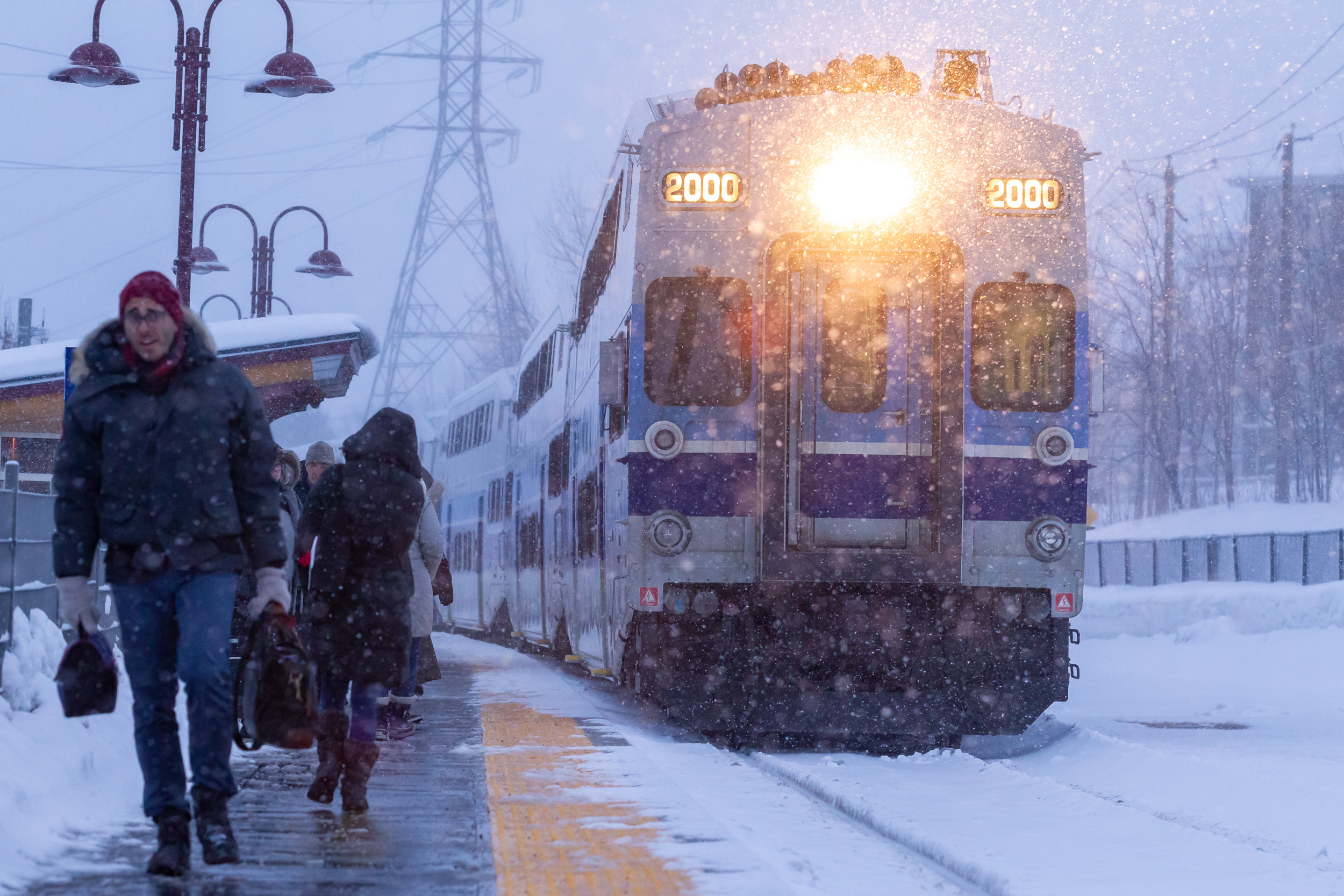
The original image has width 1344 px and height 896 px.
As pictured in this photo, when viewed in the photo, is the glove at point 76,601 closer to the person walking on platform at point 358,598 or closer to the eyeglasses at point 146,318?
the eyeglasses at point 146,318

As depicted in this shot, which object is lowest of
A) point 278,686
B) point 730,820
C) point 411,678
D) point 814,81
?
point 730,820

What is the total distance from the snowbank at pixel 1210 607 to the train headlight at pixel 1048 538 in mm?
13123

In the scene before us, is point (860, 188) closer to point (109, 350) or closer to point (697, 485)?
point (697, 485)

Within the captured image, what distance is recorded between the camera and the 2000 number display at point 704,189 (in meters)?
10.6

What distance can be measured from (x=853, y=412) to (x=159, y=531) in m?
5.69

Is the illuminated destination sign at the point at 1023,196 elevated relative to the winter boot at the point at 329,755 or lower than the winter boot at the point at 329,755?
elevated

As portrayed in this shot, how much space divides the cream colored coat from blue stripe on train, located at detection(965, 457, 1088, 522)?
326 cm

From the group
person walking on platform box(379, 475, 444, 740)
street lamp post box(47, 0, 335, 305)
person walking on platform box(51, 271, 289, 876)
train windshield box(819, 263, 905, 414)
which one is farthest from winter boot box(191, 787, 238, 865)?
street lamp post box(47, 0, 335, 305)

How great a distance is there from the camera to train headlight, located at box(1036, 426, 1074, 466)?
10477 millimetres

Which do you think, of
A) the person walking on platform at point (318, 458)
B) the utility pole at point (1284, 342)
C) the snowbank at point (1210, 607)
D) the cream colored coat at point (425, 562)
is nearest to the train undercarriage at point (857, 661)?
the cream colored coat at point (425, 562)

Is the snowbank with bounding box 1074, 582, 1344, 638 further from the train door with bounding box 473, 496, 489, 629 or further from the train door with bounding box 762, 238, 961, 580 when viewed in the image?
the train door with bounding box 762, 238, 961, 580

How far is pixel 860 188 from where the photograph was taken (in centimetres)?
1059

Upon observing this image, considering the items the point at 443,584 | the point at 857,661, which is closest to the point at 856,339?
the point at 857,661

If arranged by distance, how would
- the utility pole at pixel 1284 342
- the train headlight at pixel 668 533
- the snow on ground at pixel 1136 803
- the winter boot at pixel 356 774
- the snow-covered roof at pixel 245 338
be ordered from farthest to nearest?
1. the utility pole at pixel 1284 342
2. the snow-covered roof at pixel 245 338
3. the train headlight at pixel 668 533
4. the winter boot at pixel 356 774
5. the snow on ground at pixel 1136 803
